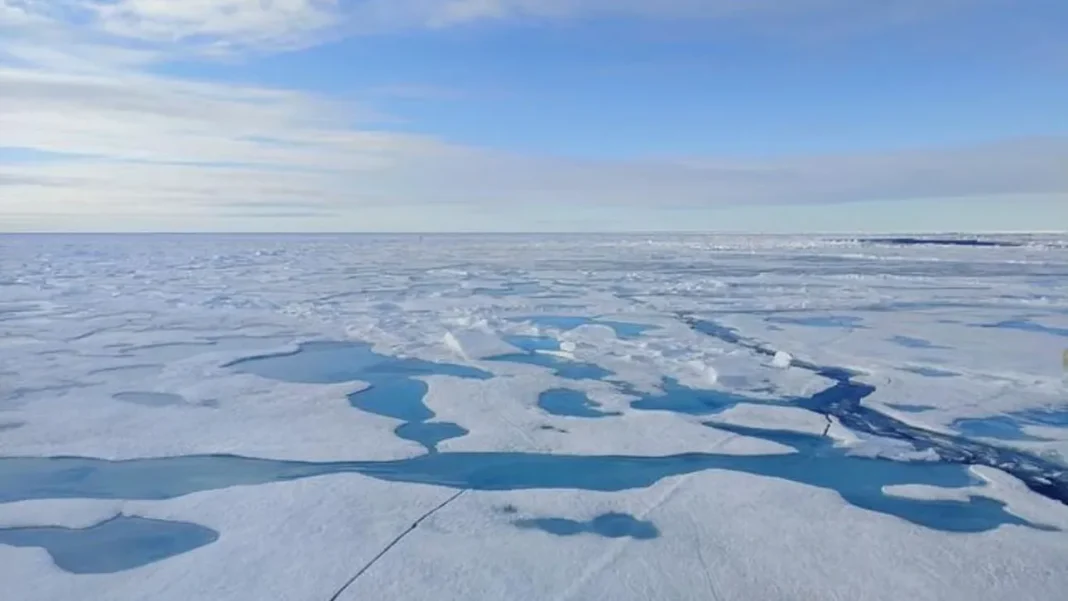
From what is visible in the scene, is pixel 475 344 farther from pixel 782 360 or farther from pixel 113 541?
pixel 113 541

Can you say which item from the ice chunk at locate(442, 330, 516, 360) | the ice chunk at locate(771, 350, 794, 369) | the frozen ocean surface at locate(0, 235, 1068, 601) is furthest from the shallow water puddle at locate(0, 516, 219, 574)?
the ice chunk at locate(771, 350, 794, 369)

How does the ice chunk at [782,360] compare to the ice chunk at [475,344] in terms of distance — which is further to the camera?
the ice chunk at [475,344]

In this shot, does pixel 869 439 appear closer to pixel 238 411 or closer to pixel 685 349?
pixel 685 349

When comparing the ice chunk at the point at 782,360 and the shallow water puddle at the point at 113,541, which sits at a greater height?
the ice chunk at the point at 782,360

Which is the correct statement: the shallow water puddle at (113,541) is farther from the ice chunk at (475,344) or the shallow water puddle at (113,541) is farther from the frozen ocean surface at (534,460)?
the ice chunk at (475,344)

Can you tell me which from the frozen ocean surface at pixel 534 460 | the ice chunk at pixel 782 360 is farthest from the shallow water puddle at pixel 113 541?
the ice chunk at pixel 782 360

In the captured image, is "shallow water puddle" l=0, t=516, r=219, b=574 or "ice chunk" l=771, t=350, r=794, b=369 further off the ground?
"ice chunk" l=771, t=350, r=794, b=369

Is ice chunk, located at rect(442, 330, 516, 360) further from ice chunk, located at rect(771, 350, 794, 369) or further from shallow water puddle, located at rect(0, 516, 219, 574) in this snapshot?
shallow water puddle, located at rect(0, 516, 219, 574)

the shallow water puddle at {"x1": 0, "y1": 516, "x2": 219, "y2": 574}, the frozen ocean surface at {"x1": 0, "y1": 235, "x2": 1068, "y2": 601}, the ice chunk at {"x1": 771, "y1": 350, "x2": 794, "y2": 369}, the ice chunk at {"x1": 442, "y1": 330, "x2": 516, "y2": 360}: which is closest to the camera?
the frozen ocean surface at {"x1": 0, "y1": 235, "x2": 1068, "y2": 601}
